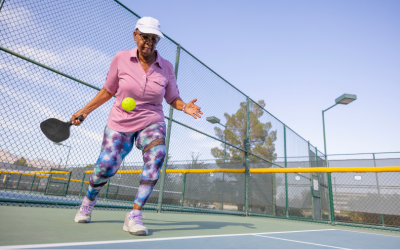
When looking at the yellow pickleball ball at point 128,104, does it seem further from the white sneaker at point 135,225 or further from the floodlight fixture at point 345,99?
the floodlight fixture at point 345,99

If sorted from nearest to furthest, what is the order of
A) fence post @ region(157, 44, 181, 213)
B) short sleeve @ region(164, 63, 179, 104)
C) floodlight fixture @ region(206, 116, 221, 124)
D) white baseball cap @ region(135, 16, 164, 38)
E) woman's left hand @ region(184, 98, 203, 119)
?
white baseball cap @ region(135, 16, 164, 38)
woman's left hand @ region(184, 98, 203, 119)
short sleeve @ region(164, 63, 179, 104)
fence post @ region(157, 44, 181, 213)
floodlight fixture @ region(206, 116, 221, 124)

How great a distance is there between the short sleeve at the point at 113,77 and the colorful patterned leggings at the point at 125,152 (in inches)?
16.7

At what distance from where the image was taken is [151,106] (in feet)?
7.88

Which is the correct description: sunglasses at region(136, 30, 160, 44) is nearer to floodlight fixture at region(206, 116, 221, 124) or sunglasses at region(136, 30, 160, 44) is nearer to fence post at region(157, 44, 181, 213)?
fence post at region(157, 44, 181, 213)

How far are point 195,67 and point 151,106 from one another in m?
3.69

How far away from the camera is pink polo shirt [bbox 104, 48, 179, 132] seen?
232 cm

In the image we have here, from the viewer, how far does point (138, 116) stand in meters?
2.32

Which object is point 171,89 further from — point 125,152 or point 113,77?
point 125,152

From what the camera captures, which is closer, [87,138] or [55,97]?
[55,97]

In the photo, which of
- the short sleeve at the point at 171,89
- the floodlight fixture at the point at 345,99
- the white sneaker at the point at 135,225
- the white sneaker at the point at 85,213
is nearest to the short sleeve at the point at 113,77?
the short sleeve at the point at 171,89

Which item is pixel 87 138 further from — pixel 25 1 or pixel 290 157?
pixel 290 157

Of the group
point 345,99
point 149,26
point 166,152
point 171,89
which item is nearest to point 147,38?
point 149,26

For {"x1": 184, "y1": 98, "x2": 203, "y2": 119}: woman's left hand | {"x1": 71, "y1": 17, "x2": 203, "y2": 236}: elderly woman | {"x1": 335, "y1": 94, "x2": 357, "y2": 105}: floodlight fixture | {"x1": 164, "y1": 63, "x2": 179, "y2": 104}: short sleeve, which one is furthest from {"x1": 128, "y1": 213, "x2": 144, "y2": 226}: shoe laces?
{"x1": 335, "y1": 94, "x2": 357, "y2": 105}: floodlight fixture

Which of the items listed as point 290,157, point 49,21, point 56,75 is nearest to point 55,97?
point 56,75
